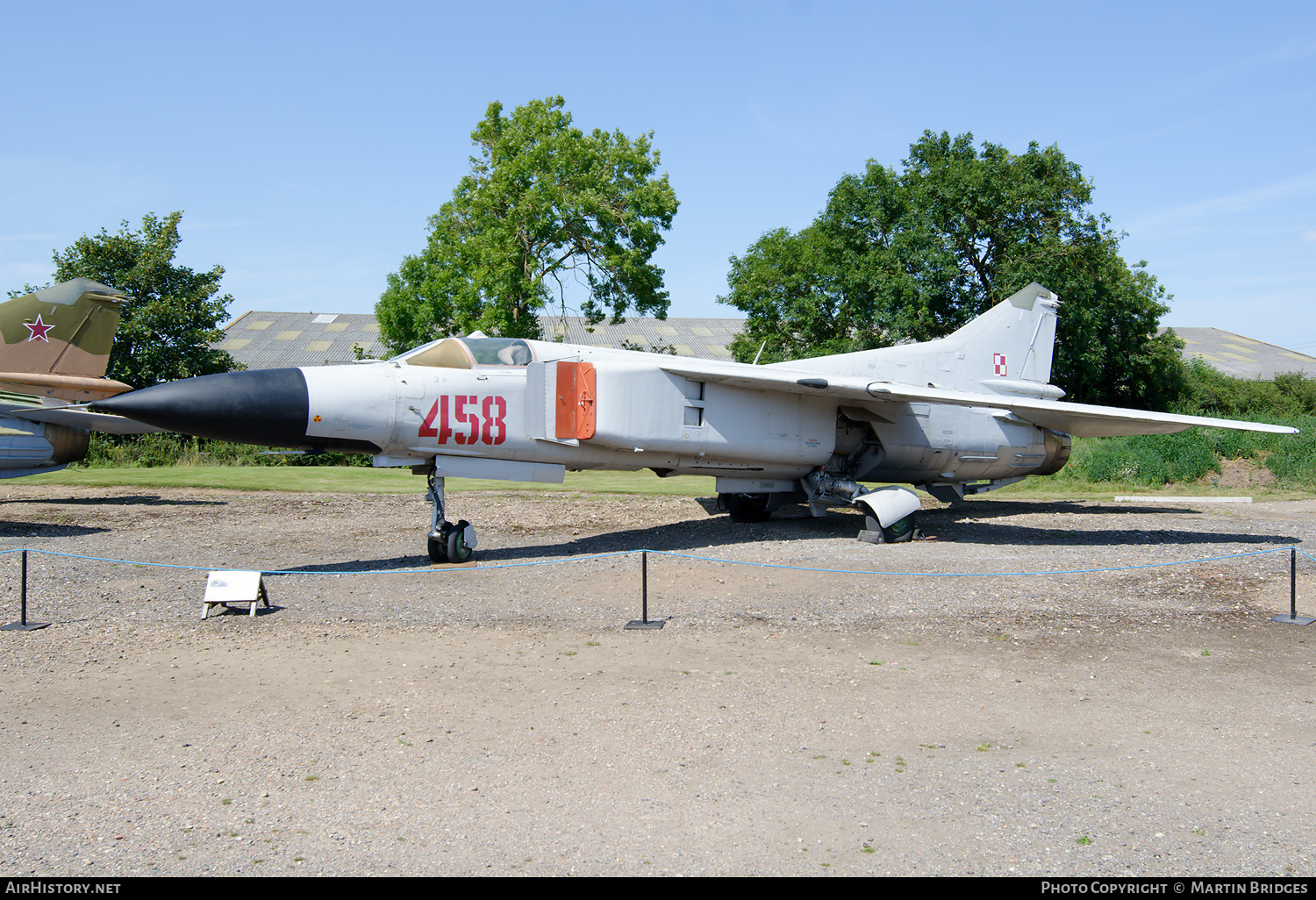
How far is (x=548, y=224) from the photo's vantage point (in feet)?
99.3

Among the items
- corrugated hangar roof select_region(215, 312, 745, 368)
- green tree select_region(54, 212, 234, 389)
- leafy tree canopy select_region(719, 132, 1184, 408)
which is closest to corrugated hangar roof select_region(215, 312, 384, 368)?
corrugated hangar roof select_region(215, 312, 745, 368)

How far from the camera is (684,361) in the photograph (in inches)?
488

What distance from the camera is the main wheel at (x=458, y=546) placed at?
10.9m

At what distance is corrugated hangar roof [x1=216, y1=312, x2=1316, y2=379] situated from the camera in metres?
46.4

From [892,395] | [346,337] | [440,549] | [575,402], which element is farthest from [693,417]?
[346,337]

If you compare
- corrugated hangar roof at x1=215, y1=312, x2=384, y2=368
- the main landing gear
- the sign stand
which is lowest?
the sign stand

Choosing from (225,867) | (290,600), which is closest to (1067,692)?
(225,867)

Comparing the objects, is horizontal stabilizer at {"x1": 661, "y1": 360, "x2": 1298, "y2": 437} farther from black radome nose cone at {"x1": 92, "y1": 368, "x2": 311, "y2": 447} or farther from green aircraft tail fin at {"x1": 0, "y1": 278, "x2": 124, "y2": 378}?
green aircraft tail fin at {"x1": 0, "y1": 278, "x2": 124, "y2": 378}

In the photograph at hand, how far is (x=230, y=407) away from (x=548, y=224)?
22.5 m

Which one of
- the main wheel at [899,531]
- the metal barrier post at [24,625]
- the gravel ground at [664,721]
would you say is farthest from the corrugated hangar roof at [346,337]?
the metal barrier post at [24,625]

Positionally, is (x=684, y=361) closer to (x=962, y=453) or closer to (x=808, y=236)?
(x=962, y=453)

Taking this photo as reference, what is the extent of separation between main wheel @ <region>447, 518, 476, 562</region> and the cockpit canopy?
1954mm

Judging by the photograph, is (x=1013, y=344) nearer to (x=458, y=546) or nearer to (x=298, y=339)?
(x=458, y=546)

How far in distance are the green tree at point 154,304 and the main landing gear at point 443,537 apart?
21840 millimetres
